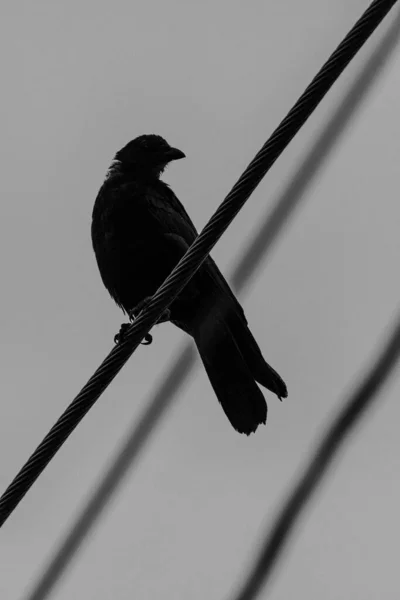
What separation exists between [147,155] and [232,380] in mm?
1797

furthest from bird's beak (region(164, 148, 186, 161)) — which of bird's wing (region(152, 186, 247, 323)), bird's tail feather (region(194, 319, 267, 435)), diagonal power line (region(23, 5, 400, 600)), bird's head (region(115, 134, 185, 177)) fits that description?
diagonal power line (region(23, 5, 400, 600))

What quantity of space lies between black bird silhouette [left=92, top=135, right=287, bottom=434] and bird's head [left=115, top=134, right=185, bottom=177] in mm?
144

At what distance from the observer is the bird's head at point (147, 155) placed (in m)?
6.18

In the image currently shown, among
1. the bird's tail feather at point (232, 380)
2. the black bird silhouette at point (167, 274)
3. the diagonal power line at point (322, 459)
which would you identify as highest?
the black bird silhouette at point (167, 274)

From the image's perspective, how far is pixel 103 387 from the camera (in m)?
3.08

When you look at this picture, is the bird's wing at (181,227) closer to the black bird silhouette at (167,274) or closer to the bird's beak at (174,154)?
the black bird silhouette at (167,274)

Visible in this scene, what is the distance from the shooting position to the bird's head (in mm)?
6180

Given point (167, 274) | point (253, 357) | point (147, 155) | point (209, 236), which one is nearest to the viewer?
point (209, 236)

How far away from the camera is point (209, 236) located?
3.02m

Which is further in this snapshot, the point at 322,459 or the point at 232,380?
the point at 232,380

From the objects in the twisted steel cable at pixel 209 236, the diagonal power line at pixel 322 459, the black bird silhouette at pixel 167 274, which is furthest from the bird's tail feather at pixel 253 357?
the diagonal power line at pixel 322 459

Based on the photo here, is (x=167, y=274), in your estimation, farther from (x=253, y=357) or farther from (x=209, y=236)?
(x=209, y=236)

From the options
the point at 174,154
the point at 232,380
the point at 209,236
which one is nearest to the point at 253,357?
the point at 232,380

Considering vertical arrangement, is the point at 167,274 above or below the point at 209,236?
above
